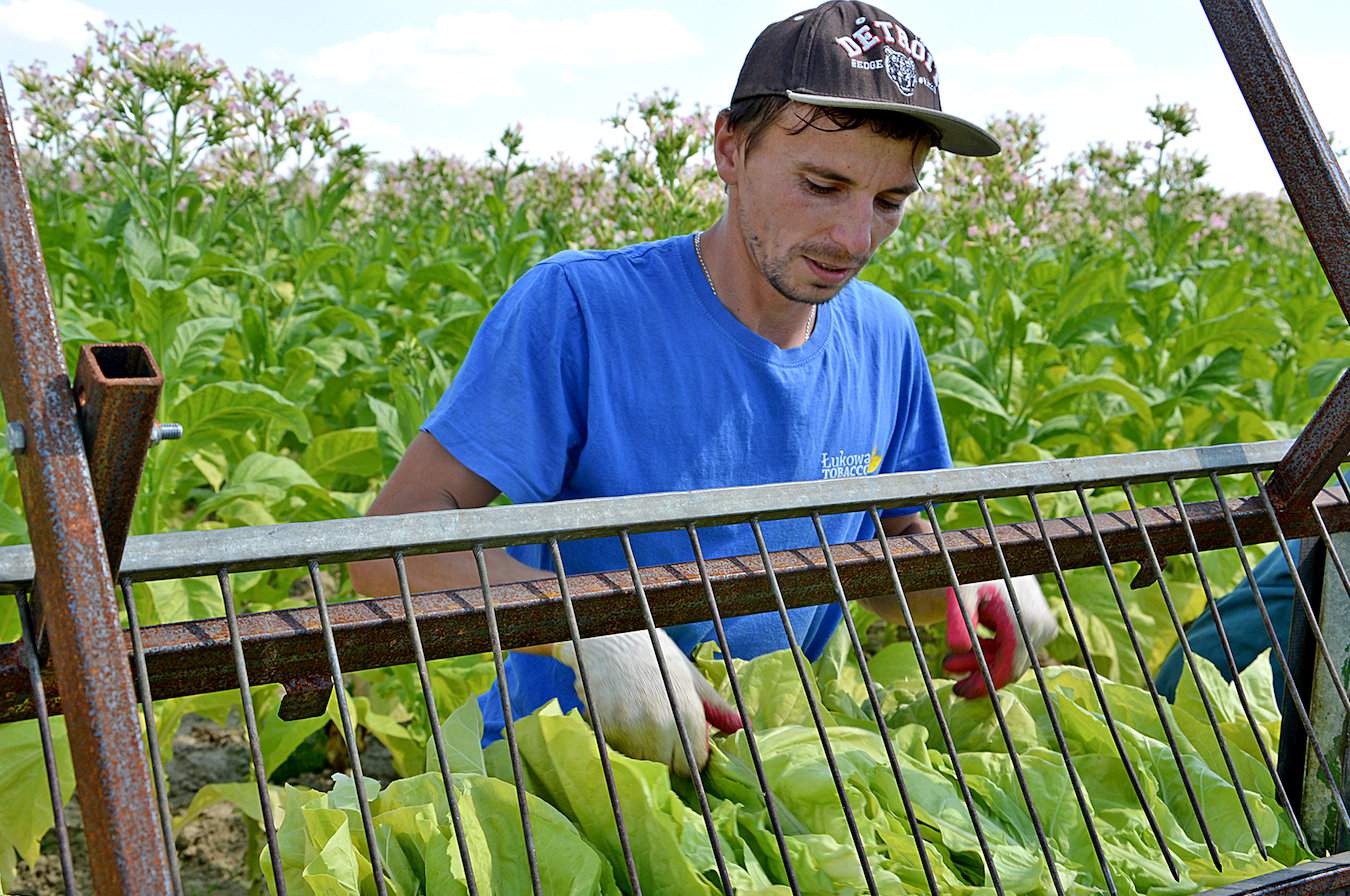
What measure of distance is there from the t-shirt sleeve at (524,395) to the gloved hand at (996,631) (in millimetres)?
609

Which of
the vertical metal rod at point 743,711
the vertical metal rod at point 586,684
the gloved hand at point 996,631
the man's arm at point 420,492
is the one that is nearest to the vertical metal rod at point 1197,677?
the gloved hand at point 996,631

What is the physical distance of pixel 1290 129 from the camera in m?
1.13

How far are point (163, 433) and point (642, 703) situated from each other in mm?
554

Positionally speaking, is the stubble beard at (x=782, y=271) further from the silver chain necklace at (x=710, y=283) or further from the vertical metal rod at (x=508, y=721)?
the vertical metal rod at (x=508, y=721)

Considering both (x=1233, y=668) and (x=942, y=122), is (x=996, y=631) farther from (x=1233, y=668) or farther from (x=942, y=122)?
(x=942, y=122)

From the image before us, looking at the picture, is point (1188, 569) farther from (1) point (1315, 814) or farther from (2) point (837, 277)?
(1) point (1315, 814)

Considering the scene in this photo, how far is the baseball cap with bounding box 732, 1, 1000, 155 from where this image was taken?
1684 mm

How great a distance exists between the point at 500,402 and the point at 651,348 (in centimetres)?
25

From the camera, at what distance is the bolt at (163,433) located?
2.11ft

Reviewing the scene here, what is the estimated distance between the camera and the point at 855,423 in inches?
83.6

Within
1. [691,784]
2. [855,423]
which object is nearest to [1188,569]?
[855,423]

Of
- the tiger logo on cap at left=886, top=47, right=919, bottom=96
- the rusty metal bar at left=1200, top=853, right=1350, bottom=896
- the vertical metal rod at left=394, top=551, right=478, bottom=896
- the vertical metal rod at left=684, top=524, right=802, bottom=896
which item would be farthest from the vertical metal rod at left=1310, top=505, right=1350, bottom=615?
the vertical metal rod at left=394, top=551, right=478, bottom=896

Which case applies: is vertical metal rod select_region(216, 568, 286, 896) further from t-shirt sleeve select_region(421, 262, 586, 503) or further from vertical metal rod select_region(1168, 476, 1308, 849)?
t-shirt sleeve select_region(421, 262, 586, 503)

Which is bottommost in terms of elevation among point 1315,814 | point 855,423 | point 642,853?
point 1315,814
